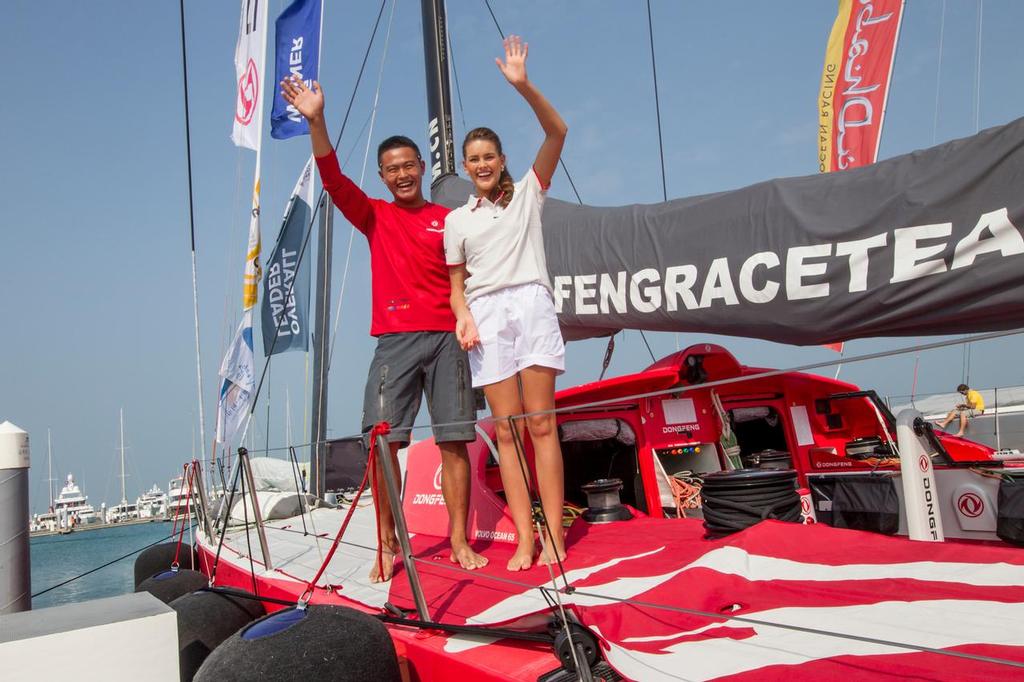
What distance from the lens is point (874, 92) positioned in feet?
30.8

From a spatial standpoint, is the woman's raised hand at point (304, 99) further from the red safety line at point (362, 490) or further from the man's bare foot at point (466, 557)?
the man's bare foot at point (466, 557)

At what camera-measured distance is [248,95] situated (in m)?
6.91

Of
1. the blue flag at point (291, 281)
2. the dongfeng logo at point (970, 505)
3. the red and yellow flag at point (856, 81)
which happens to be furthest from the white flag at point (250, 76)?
the red and yellow flag at point (856, 81)

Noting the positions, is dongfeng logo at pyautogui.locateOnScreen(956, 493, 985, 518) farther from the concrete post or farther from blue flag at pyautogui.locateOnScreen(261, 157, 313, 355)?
blue flag at pyautogui.locateOnScreen(261, 157, 313, 355)

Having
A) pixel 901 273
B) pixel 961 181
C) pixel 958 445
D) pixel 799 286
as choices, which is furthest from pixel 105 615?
pixel 958 445

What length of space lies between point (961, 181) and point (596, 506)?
2093 mm

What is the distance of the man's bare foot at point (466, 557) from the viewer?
9.04ft

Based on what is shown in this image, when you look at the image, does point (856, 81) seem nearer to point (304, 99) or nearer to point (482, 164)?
point (482, 164)

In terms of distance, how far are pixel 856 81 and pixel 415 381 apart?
9021mm

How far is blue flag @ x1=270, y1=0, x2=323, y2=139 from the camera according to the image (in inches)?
252

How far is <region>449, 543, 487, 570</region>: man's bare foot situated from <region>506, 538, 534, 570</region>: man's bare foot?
8.2 inches

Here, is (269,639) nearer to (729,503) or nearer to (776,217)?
(729,503)

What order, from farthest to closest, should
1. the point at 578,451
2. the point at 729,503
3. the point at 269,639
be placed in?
the point at 578,451, the point at 729,503, the point at 269,639

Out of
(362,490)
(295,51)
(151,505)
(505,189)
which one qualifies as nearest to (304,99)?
(505,189)
